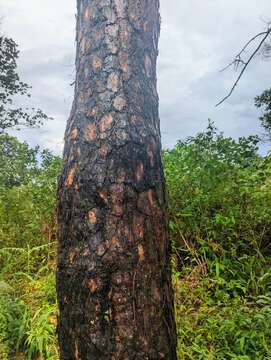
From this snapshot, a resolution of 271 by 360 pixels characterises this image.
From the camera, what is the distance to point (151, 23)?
198cm

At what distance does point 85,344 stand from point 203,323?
5.23ft

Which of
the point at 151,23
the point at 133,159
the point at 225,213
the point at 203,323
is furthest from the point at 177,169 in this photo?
the point at 133,159

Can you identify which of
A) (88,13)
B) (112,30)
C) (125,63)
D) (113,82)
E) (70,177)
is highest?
(88,13)

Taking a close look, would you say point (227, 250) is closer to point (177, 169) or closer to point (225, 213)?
point (225, 213)

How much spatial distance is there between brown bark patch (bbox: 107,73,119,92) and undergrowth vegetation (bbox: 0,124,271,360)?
172cm

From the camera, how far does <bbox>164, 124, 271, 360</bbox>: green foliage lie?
270 centimetres

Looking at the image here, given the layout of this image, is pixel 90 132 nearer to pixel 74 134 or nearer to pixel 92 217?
pixel 74 134

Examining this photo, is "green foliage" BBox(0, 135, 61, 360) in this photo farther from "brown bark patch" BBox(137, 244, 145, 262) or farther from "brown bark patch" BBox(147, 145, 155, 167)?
"brown bark patch" BBox(147, 145, 155, 167)

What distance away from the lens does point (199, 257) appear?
3.75 m

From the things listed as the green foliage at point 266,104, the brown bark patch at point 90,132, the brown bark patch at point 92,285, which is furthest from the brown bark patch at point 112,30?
the green foliage at point 266,104

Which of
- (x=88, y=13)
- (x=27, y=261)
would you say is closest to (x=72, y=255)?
(x=88, y=13)

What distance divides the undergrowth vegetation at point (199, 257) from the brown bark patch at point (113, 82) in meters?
1.72

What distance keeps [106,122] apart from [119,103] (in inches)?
4.1

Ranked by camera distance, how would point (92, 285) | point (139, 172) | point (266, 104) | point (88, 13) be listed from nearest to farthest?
point (92, 285)
point (139, 172)
point (88, 13)
point (266, 104)
